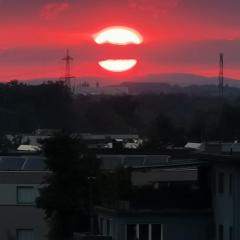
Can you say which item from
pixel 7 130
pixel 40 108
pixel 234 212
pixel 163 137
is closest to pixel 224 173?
pixel 234 212

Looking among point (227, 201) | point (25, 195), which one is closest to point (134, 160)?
point (25, 195)

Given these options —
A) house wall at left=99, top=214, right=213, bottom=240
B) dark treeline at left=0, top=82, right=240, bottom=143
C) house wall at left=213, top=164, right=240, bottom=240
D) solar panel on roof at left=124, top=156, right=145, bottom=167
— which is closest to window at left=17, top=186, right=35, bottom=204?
solar panel on roof at left=124, top=156, right=145, bottom=167

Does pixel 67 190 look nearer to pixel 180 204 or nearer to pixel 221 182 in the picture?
pixel 180 204

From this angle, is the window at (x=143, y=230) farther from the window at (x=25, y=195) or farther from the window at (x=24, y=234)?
the window at (x=25, y=195)

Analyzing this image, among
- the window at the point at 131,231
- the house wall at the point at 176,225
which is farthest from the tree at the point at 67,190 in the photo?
the window at the point at 131,231

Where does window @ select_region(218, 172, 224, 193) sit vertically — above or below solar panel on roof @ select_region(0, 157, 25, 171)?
below

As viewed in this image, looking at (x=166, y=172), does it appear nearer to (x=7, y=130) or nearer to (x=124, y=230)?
(x=124, y=230)

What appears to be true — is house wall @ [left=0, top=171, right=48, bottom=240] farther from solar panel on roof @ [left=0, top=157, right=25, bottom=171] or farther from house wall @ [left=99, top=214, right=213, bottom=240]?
house wall @ [left=99, top=214, right=213, bottom=240]
